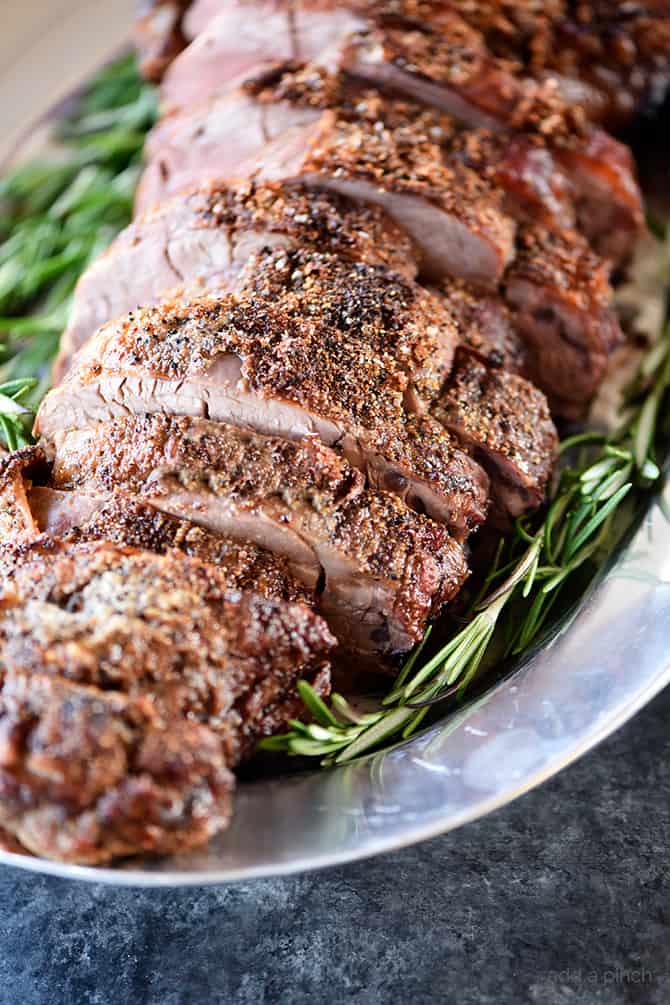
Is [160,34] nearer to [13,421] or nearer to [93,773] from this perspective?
[13,421]

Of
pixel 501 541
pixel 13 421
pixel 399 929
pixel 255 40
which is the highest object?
pixel 255 40

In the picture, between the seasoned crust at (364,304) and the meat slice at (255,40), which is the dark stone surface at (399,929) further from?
the meat slice at (255,40)

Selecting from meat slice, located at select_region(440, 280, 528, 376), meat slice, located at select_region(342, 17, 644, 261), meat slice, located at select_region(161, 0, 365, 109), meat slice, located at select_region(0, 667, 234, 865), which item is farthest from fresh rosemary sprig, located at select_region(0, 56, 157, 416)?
meat slice, located at select_region(0, 667, 234, 865)

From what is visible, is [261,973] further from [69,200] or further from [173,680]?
[69,200]

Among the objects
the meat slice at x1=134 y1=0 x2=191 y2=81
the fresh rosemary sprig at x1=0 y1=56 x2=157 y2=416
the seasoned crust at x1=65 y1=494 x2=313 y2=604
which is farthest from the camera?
the meat slice at x1=134 y1=0 x2=191 y2=81

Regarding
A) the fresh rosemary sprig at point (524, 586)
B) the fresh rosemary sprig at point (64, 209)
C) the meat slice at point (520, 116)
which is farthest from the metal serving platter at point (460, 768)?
the fresh rosemary sprig at point (64, 209)

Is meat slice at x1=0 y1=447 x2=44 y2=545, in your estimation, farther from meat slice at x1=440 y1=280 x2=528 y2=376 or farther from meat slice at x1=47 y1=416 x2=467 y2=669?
meat slice at x1=440 y1=280 x2=528 y2=376

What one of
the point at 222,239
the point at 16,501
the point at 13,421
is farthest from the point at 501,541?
the point at 13,421
